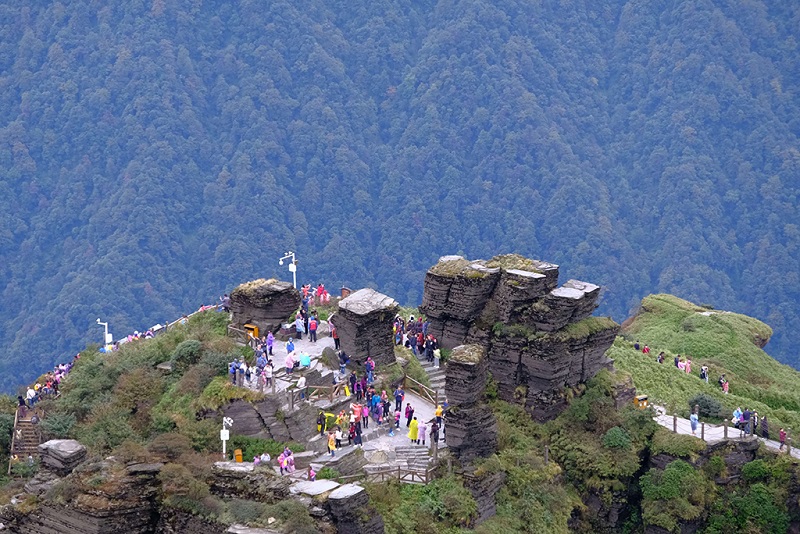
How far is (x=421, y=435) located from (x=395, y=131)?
10038 centimetres

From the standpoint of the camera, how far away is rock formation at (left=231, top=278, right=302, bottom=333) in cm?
5122

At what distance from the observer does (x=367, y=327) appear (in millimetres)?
49625

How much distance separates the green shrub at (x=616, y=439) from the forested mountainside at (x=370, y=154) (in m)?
72.0

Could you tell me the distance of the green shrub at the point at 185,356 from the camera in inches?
1935

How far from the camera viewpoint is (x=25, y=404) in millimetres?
50875

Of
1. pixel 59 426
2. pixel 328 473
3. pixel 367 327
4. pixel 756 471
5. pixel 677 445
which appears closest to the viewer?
pixel 328 473

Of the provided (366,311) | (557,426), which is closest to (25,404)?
(366,311)

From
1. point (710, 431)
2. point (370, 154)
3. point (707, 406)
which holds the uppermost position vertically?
point (370, 154)

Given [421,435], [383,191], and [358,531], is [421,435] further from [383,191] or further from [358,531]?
[383,191]

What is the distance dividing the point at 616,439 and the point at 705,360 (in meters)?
24.0

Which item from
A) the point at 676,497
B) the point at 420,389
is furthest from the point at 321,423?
the point at 676,497

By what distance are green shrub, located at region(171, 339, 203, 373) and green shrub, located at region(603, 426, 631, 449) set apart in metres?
17.0

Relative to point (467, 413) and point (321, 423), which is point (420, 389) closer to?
point (467, 413)

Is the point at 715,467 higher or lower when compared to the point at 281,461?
higher
